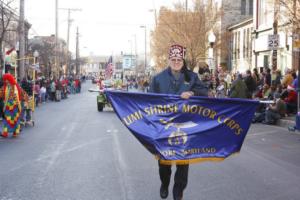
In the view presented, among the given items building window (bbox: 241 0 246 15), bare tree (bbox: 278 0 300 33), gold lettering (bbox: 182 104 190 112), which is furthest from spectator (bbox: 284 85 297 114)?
building window (bbox: 241 0 246 15)

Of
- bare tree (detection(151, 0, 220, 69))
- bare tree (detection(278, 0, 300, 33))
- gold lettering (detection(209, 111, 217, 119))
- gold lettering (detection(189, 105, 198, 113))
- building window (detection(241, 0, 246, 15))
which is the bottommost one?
gold lettering (detection(209, 111, 217, 119))

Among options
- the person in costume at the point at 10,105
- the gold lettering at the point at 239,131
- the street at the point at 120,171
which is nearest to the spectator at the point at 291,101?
the street at the point at 120,171

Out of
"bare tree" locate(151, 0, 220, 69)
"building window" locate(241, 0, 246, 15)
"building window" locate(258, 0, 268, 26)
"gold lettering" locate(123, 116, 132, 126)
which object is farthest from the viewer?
"building window" locate(241, 0, 246, 15)

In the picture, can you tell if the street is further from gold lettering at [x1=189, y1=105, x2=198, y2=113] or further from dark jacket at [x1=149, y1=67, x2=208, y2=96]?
dark jacket at [x1=149, y1=67, x2=208, y2=96]

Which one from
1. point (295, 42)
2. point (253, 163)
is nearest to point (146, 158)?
point (253, 163)

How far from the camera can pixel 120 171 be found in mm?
9836

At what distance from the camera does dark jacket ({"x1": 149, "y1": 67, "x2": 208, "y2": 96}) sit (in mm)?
7125

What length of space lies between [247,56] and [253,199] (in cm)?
4137

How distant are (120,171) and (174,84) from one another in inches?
123

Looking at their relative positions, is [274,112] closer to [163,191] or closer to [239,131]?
[239,131]

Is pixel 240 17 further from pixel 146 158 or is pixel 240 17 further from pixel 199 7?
pixel 146 158

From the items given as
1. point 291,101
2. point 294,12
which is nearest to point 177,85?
point 294,12

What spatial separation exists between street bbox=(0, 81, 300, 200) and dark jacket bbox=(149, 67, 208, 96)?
149 cm

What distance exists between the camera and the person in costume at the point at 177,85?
703 cm
